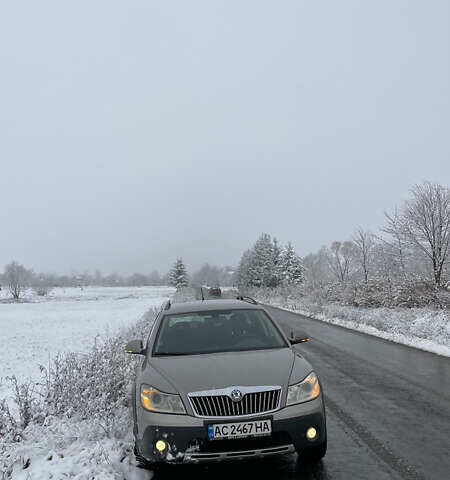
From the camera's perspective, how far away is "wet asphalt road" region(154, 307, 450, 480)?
390cm

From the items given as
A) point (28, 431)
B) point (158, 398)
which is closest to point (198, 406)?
point (158, 398)

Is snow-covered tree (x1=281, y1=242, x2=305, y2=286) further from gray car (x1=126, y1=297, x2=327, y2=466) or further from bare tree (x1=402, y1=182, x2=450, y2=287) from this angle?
gray car (x1=126, y1=297, x2=327, y2=466)

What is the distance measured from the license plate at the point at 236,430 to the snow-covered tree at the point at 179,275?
88622 mm

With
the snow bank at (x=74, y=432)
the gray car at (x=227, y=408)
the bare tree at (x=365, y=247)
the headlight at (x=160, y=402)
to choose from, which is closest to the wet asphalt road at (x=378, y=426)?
the gray car at (x=227, y=408)

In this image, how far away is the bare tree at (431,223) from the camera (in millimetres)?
21422

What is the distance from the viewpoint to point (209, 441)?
3.51 m

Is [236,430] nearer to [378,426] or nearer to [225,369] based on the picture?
[225,369]

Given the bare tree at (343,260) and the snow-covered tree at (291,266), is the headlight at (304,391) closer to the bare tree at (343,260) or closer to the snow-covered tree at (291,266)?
the bare tree at (343,260)

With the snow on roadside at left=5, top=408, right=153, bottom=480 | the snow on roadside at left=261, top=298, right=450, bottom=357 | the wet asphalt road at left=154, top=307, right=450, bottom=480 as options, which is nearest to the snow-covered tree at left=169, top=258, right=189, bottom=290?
the snow on roadside at left=261, top=298, right=450, bottom=357

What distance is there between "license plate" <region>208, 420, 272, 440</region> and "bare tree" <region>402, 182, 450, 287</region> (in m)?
19.7

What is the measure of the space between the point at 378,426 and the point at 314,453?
61.2 inches

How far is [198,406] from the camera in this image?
12.0 feet

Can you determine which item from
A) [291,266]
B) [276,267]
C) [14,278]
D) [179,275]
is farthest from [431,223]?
[14,278]

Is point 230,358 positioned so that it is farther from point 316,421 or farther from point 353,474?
point 353,474
